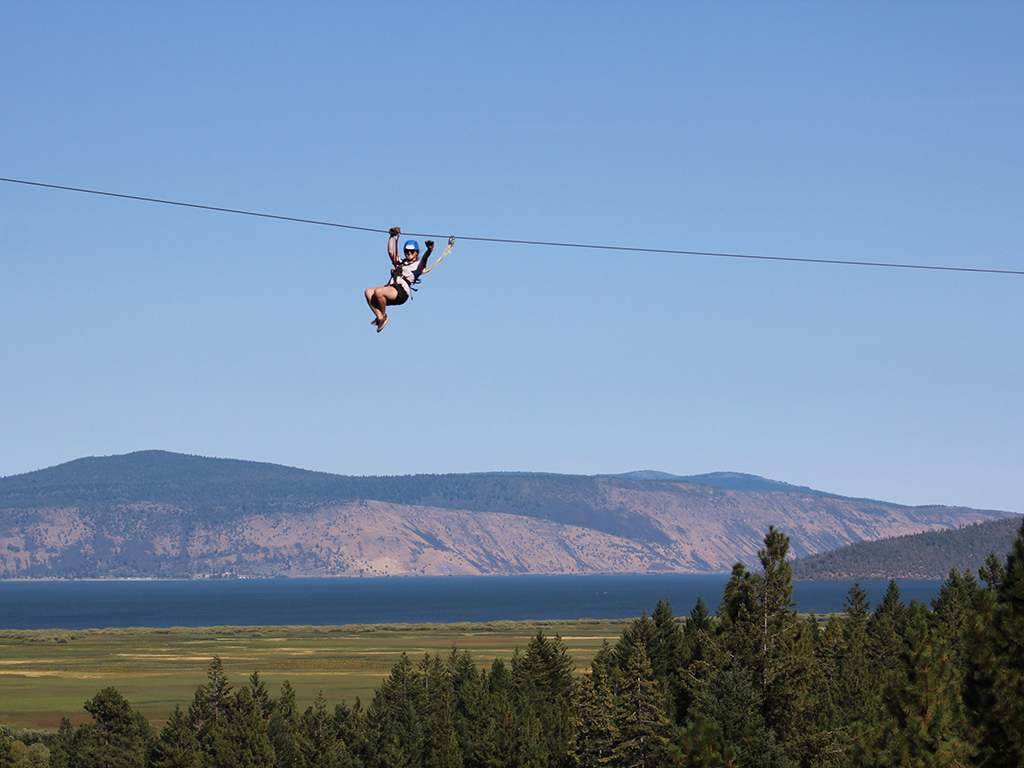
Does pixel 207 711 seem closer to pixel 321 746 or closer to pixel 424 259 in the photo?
pixel 321 746

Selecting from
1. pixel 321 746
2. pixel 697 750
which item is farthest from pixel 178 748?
pixel 697 750

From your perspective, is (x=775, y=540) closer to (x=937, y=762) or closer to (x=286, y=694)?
(x=937, y=762)

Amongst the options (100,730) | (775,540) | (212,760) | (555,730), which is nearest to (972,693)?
(775,540)

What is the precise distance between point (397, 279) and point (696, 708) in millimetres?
26357

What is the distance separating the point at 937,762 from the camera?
45.8m

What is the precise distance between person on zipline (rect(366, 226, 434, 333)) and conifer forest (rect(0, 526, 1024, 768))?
1693cm

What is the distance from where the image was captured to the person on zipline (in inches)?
1149

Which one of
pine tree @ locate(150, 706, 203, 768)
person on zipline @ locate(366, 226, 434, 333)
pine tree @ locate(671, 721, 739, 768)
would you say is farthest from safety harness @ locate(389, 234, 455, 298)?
pine tree @ locate(150, 706, 203, 768)

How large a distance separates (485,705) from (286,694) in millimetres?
16338

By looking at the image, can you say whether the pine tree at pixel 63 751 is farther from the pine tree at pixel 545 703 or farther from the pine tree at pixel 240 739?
the pine tree at pixel 545 703

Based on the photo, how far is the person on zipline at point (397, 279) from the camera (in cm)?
2919

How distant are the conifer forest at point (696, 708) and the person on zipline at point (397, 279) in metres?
16.9

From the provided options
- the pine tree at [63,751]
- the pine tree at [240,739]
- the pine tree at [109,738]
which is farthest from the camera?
the pine tree at [109,738]

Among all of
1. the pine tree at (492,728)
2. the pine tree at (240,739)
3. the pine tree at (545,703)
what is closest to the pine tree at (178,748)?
the pine tree at (240,739)
